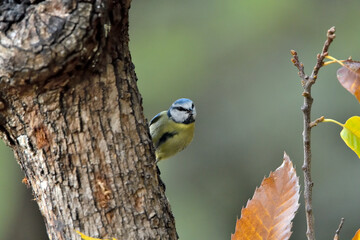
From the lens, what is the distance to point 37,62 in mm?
1058

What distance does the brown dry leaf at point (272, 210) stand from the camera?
882 millimetres

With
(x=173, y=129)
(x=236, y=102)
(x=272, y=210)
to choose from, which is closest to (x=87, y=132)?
(x=272, y=210)

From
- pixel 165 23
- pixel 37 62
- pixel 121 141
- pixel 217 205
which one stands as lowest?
pixel 121 141

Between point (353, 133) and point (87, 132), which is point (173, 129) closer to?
point (87, 132)

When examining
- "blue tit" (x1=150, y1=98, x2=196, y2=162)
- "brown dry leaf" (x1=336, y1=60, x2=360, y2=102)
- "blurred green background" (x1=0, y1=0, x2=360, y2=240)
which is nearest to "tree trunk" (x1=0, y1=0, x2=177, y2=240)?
"brown dry leaf" (x1=336, y1=60, x2=360, y2=102)

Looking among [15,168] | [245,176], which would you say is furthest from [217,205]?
[15,168]

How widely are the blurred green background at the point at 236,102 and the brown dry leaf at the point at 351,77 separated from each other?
3082mm

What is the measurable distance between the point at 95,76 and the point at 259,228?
49 centimetres

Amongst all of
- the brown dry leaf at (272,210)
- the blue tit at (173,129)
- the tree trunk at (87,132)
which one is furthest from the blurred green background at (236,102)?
the brown dry leaf at (272,210)

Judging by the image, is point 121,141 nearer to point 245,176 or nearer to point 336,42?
point 245,176

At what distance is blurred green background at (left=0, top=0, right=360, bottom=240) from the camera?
4312 millimetres

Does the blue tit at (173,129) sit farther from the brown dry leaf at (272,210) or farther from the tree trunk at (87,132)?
the brown dry leaf at (272,210)

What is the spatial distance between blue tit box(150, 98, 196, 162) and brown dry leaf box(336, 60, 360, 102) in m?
1.81

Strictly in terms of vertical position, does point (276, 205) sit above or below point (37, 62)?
below
